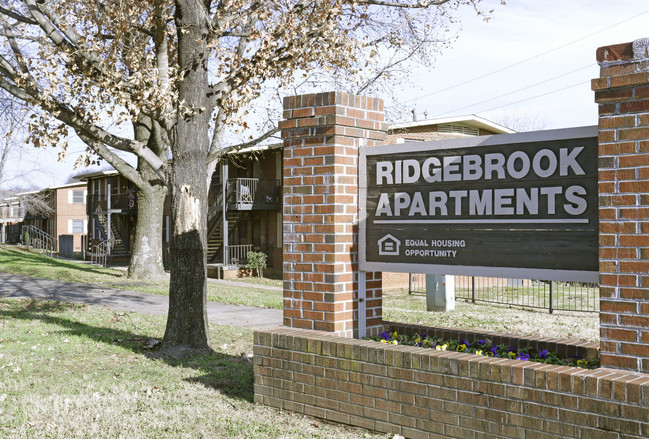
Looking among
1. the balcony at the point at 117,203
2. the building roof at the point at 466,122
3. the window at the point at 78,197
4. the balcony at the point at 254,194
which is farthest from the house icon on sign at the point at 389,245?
the window at the point at 78,197

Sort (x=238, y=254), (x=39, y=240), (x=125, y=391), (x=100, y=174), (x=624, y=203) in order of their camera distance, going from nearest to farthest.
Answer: (x=624, y=203)
(x=125, y=391)
(x=238, y=254)
(x=100, y=174)
(x=39, y=240)

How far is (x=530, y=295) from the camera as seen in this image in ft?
72.3

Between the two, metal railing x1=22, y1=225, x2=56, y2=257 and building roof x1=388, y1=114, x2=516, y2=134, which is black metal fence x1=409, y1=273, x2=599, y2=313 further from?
metal railing x1=22, y1=225, x2=56, y2=257

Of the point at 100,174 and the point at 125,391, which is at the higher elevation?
the point at 100,174

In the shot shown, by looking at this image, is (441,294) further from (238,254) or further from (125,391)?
(238,254)

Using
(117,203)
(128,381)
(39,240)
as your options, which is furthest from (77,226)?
(128,381)

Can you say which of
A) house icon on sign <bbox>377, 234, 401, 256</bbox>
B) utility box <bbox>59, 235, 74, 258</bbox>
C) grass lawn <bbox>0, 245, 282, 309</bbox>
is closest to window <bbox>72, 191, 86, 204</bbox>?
utility box <bbox>59, 235, 74, 258</bbox>

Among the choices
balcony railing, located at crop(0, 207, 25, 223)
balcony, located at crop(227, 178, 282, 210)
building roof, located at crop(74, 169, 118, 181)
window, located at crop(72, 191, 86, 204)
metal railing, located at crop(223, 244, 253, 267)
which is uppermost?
building roof, located at crop(74, 169, 118, 181)

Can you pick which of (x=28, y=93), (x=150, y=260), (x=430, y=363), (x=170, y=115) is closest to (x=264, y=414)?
(x=430, y=363)

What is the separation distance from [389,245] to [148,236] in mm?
18417

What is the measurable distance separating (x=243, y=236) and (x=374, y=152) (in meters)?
25.2

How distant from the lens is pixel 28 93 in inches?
437

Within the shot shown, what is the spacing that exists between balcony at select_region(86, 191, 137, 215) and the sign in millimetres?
34815

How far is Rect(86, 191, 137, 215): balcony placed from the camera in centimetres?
3997
